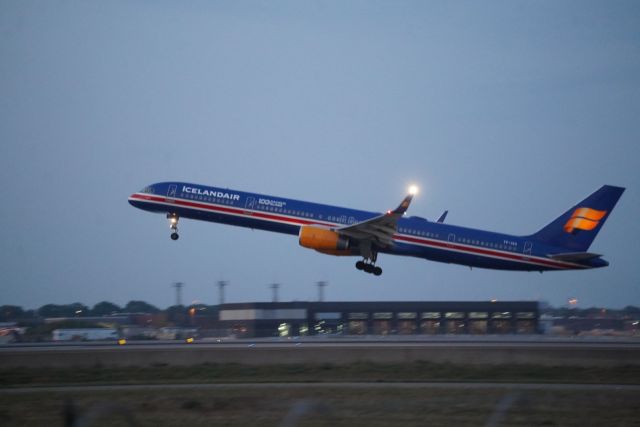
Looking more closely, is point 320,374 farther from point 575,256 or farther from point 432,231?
point 575,256

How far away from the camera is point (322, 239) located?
39750 millimetres

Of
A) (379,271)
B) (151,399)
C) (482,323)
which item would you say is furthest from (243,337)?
(151,399)

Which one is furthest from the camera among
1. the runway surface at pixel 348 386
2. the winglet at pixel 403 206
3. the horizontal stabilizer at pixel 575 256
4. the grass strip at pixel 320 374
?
the horizontal stabilizer at pixel 575 256

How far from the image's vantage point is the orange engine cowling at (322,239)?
130 ft

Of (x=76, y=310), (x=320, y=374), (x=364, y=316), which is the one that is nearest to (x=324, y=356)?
(x=320, y=374)

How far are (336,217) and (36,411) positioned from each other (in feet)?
81.2

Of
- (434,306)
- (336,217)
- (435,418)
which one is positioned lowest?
(435,418)

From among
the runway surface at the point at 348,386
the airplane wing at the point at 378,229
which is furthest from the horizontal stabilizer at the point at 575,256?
the runway surface at the point at 348,386

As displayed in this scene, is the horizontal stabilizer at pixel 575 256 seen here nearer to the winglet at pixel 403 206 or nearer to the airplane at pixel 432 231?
the airplane at pixel 432 231

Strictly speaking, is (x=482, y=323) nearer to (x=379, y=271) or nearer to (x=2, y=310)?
→ (x=379, y=271)

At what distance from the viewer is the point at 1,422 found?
57.6ft

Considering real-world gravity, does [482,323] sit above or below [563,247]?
below

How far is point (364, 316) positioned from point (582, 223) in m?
19.7

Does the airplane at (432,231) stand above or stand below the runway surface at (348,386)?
above
